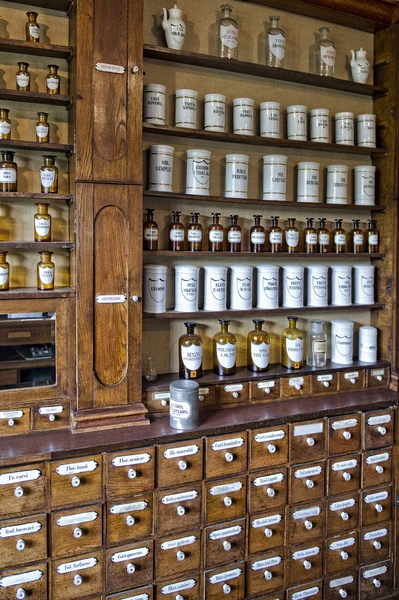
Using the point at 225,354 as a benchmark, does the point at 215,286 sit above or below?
above

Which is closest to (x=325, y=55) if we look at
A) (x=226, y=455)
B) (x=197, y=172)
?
(x=197, y=172)

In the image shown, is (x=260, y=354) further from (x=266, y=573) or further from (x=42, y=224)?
(x=42, y=224)

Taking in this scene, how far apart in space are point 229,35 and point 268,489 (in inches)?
73.3

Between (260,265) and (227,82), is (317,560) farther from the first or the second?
(227,82)

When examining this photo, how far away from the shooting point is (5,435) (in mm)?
1814

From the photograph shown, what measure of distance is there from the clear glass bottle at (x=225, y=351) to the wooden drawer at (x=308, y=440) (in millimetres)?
355

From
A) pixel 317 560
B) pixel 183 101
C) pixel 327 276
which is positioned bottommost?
pixel 317 560

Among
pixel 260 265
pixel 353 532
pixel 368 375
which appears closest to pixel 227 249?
pixel 260 265

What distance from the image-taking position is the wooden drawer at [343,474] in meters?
2.18

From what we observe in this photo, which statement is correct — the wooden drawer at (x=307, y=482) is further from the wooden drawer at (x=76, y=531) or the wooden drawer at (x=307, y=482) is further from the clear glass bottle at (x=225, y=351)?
the wooden drawer at (x=76, y=531)

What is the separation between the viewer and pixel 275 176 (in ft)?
7.57

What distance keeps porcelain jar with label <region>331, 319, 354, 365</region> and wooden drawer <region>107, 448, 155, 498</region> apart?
3.52ft

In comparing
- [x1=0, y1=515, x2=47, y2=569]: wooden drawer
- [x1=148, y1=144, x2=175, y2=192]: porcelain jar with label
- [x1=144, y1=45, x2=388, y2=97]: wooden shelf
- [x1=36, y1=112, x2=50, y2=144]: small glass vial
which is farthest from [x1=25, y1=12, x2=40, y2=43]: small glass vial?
[x1=0, y1=515, x2=47, y2=569]: wooden drawer

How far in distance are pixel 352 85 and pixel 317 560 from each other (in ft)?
6.95
